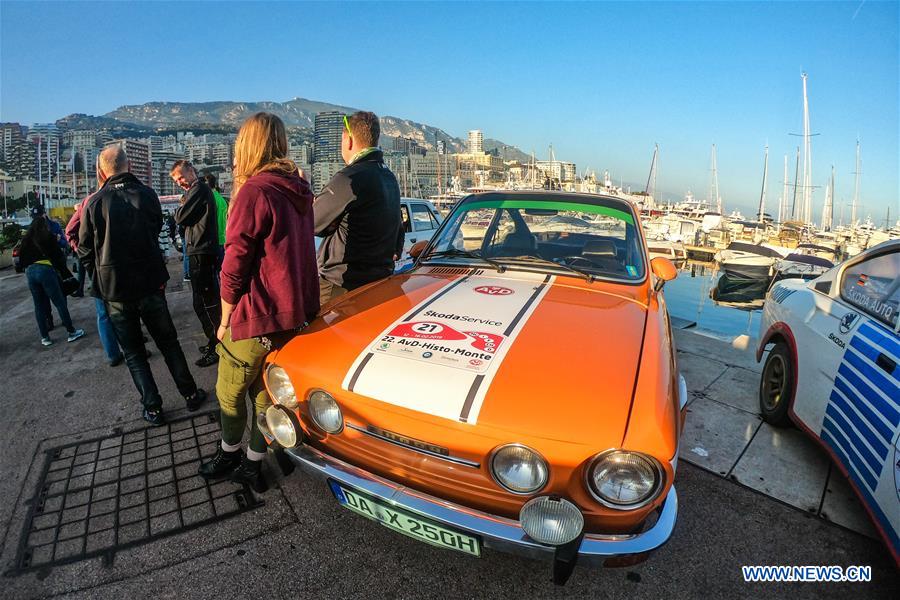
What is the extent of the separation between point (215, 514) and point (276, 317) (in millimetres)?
1175

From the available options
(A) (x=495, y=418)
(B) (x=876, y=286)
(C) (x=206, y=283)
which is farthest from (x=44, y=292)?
(B) (x=876, y=286)

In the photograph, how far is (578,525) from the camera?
153cm

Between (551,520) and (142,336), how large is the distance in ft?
10.7

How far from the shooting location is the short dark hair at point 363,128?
3.12 meters

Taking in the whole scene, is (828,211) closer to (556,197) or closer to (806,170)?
(806,170)

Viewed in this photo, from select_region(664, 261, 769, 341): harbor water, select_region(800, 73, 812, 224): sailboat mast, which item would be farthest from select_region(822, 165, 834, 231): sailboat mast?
select_region(664, 261, 769, 341): harbor water

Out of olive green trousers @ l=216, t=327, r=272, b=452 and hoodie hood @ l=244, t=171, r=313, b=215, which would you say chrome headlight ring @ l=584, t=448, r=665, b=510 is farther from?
hoodie hood @ l=244, t=171, r=313, b=215

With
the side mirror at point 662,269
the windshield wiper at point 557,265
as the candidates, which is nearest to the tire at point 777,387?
the side mirror at point 662,269

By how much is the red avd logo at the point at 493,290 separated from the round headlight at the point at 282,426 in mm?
1253

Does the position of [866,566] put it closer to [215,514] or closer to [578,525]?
[578,525]

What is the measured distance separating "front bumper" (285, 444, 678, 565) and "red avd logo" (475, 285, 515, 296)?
121cm

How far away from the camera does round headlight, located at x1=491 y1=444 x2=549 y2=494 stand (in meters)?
1.60

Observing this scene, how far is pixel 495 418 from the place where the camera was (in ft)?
5.26

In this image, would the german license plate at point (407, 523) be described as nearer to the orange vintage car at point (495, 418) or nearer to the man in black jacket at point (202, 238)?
the orange vintage car at point (495, 418)
